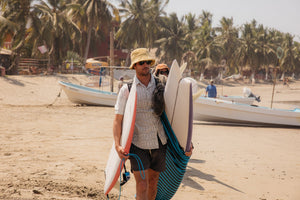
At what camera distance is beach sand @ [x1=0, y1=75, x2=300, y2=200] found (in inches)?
154

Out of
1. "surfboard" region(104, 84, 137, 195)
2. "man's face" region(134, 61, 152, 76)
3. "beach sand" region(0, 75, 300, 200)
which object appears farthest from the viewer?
"beach sand" region(0, 75, 300, 200)

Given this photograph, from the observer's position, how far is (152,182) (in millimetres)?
2867

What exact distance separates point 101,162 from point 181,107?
2.76 m

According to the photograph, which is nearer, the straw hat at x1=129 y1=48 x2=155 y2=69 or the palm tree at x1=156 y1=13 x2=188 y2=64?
the straw hat at x1=129 y1=48 x2=155 y2=69

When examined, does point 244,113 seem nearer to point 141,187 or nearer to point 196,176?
point 196,176

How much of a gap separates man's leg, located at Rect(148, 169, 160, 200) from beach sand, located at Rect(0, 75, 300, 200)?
3.28 feet

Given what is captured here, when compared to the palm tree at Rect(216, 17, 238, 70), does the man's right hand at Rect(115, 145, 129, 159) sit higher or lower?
lower

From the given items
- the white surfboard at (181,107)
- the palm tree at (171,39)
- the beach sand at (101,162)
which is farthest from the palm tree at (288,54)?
the white surfboard at (181,107)

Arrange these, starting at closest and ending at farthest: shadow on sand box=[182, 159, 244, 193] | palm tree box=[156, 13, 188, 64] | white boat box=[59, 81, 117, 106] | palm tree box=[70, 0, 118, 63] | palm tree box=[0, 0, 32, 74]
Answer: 1. shadow on sand box=[182, 159, 244, 193]
2. white boat box=[59, 81, 117, 106]
3. palm tree box=[0, 0, 32, 74]
4. palm tree box=[70, 0, 118, 63]
5. palm tree box=[156, 13, 188, 64]

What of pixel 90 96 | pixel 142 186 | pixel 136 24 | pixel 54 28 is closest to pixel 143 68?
pixel 142 186

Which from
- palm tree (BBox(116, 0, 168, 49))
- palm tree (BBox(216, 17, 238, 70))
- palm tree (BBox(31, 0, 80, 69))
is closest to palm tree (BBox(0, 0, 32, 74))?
palm tree (BBox(31, 0, 80, 69))

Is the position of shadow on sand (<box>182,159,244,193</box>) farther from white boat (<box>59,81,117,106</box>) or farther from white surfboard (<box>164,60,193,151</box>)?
white boat (<box>59,81,117,106</box>)

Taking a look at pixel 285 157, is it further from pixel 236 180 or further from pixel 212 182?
pixel 212 182

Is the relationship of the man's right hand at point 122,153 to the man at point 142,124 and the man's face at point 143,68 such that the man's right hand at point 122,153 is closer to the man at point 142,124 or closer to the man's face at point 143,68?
the man at point 142,124
